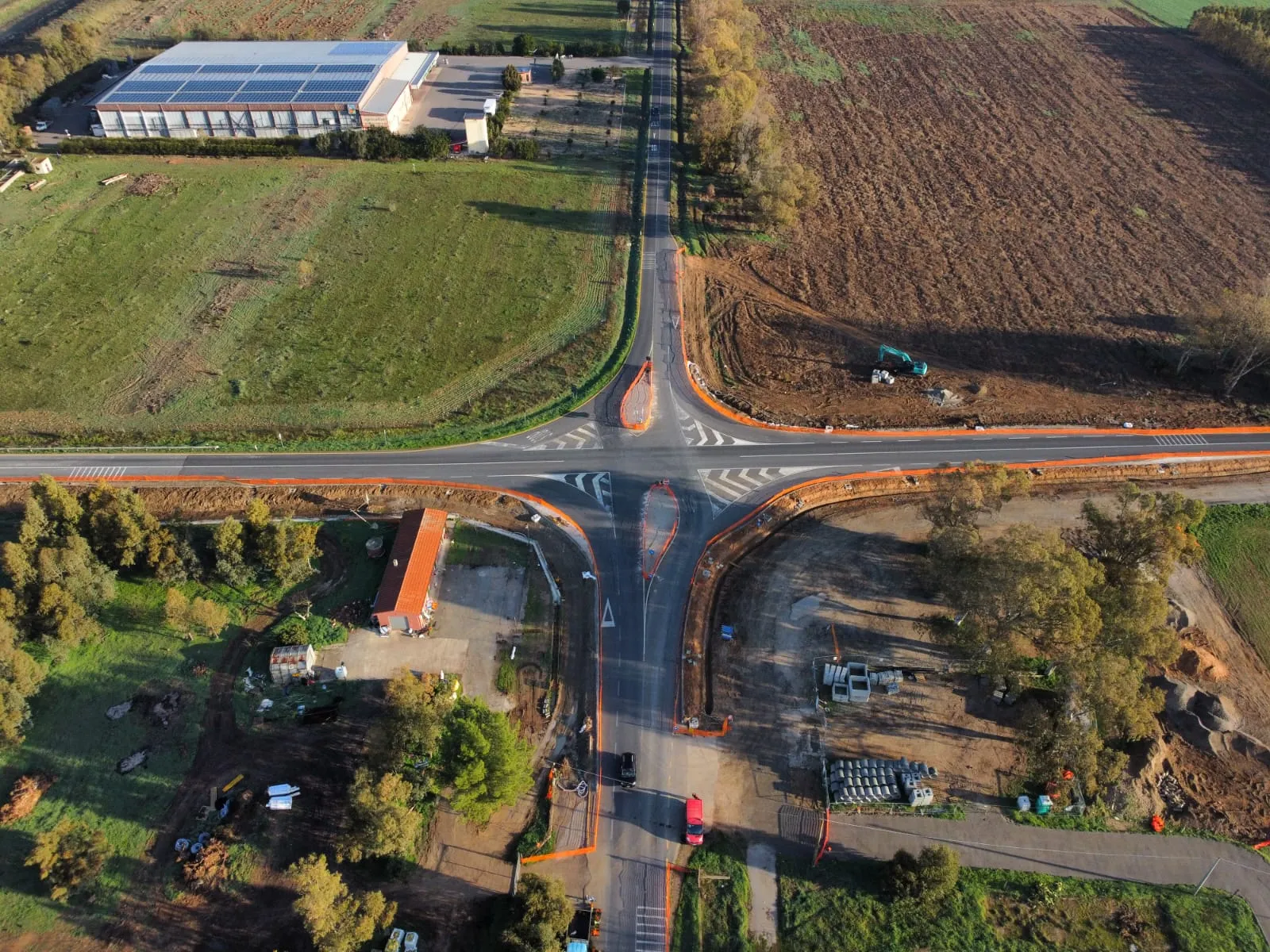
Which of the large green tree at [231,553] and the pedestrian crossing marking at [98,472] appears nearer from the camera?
the large green tree at [231,553]

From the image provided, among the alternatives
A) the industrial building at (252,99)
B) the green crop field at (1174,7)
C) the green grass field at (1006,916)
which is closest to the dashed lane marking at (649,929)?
the green grass field at (1006,916)

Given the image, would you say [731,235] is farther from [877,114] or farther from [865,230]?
[877,114]

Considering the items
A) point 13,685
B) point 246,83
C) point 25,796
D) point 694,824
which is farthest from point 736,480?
point 246,83

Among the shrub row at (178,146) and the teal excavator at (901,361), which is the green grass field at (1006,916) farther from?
the shrub row at (178,146)

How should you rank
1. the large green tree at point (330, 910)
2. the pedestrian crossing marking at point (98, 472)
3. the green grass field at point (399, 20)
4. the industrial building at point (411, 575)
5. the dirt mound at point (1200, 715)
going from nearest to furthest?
the large green tree at point (330, 910) < the dirt mound at point (1200, 715) < the industrial building at point (411, 575) < the pedestrian crossing marking at point (98, 472) < the green grass field at point (399, 20)

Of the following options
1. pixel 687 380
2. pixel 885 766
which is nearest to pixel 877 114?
pixel 687 380

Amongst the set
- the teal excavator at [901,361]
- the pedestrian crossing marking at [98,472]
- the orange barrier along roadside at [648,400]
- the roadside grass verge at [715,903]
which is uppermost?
the teal excavator at [901,361]

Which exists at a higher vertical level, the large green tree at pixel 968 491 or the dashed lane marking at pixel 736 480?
the large green tree at pixel 968 491
